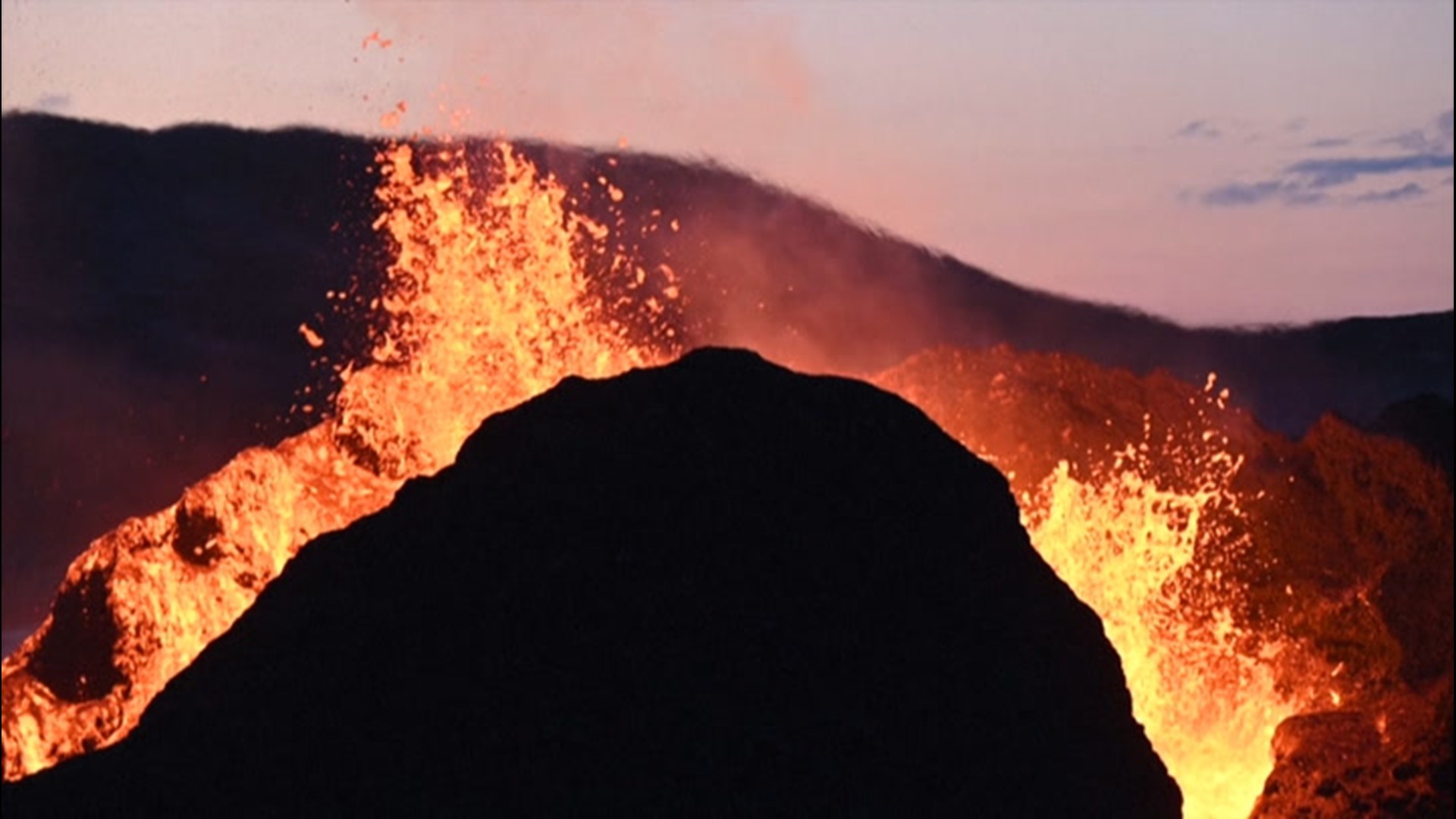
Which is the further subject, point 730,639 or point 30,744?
point 30,744

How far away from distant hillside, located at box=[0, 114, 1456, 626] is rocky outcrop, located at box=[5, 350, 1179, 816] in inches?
93.5

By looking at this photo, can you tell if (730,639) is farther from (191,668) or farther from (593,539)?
(191,668)

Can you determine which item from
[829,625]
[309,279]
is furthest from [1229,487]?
[309,279]

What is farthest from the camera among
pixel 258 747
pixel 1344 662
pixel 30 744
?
pixel 1344 662

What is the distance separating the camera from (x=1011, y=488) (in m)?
7.61

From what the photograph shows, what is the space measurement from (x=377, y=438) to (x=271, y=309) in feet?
30.3

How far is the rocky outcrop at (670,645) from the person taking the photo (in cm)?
539

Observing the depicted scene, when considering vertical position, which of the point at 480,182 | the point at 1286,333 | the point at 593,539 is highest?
the point at 480,182

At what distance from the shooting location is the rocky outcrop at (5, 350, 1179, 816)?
17.7ft

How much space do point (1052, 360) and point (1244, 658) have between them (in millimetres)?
1498

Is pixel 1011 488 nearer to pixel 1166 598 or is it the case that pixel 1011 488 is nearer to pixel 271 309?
pixel 1166 598

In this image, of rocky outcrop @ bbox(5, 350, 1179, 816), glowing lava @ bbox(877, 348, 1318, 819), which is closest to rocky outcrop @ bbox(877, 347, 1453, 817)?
glowing lava @ bbox(877, 348, 1318, 819)

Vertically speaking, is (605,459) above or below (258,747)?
above

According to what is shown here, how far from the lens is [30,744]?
7.33 m
